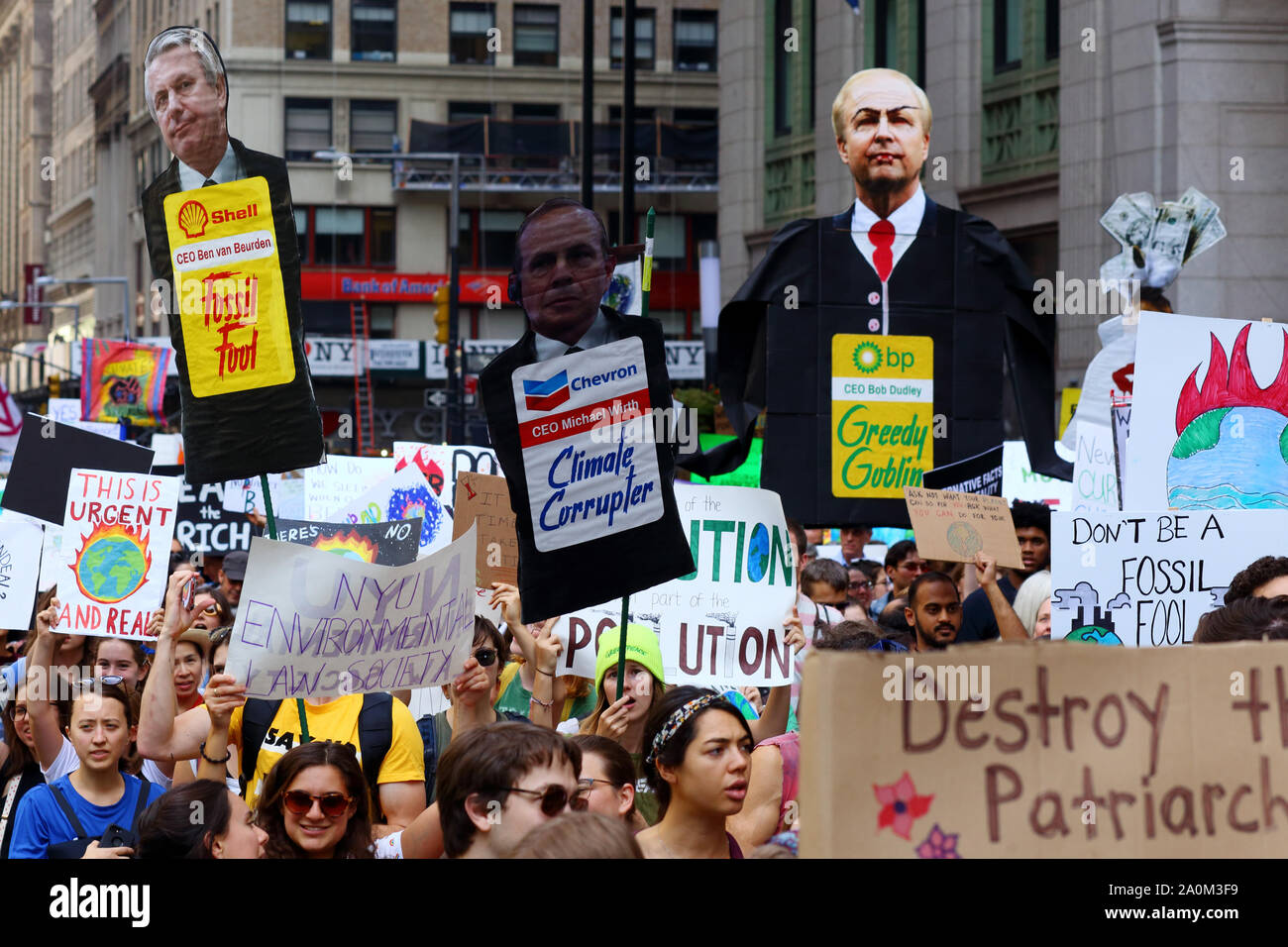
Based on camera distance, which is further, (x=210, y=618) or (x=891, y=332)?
(x=891, y=332)

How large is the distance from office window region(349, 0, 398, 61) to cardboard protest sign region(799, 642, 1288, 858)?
61.1 metres

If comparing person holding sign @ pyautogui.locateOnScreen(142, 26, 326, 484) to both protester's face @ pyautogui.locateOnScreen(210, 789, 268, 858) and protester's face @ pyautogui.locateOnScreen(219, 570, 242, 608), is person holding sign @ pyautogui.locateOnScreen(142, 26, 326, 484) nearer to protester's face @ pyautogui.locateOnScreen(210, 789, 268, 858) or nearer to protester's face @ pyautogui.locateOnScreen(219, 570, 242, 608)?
protester's face @ pyautogui.locateOnScreen(210, 789, 268, 858)

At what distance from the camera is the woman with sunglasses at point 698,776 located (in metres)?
4.45

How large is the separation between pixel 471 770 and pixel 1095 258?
1709cm

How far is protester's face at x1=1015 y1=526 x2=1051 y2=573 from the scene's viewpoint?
8.95 metres

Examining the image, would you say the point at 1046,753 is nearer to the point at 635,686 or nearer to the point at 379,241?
the point at 635,686

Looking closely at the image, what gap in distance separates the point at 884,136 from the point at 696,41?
181ft

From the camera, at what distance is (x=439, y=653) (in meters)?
→ 5.64

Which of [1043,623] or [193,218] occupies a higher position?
[193,218]

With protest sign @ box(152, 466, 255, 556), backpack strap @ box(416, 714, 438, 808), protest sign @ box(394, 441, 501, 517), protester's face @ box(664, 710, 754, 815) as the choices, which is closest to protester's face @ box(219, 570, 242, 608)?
protest sign @ box(394, 441, 501, 517)

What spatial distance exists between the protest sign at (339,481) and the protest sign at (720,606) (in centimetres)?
453

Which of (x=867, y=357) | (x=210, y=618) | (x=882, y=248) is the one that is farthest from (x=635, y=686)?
(x=882, y=248)

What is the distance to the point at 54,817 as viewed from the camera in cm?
568
